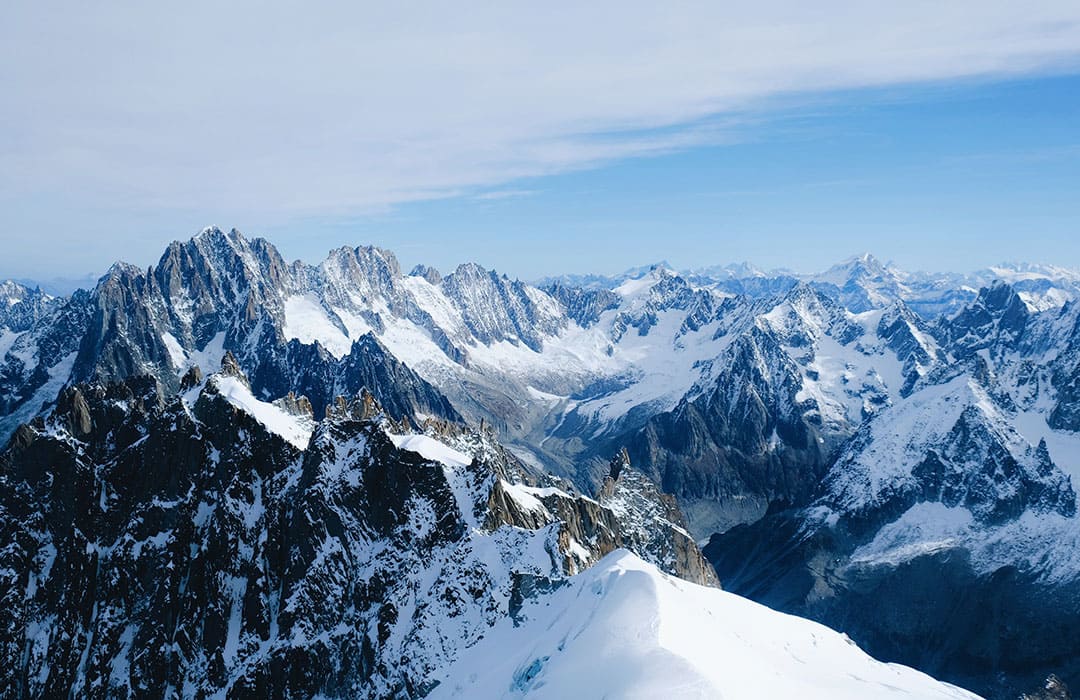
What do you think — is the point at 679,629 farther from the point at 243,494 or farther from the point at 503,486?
the point at 243,494

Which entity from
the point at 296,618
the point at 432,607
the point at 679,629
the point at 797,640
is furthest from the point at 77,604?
the point at 797,640

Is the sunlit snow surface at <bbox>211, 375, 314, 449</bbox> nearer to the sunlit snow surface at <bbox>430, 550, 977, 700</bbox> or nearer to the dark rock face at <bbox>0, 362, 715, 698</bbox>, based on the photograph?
the dark rock face at <bbox>0, 362, 715, 698</bbox>

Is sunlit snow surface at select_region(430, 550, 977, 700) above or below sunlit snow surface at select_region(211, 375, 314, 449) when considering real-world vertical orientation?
below

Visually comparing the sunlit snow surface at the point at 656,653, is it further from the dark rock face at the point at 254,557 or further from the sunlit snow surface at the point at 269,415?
the sunlit snow surface at the point at 269,415

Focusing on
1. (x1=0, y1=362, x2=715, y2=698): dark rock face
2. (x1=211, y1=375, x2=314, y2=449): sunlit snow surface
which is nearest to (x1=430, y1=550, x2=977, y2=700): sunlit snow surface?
(x1=0, y1=362, x2=715, y2=698): dark rock face

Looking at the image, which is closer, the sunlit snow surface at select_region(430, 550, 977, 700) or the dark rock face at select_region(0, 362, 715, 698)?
the sunlit snow surface at select_region(430, 550, 977, 700)

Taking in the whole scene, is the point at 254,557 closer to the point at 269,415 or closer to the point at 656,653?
the point at 269,415

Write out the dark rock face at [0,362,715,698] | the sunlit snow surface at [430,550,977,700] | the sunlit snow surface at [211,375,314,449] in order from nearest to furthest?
the sunlit snow surface at [430,550,977,700]
the dark rock face at [0,362,715,698]
the sunlit snow surface at [211,375,314,449]

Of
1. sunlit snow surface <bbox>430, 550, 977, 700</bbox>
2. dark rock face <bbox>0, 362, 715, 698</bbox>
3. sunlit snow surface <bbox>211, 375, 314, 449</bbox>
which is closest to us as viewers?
sunlit snow surface <bbox>430, 550, 977, 700</bbox>
